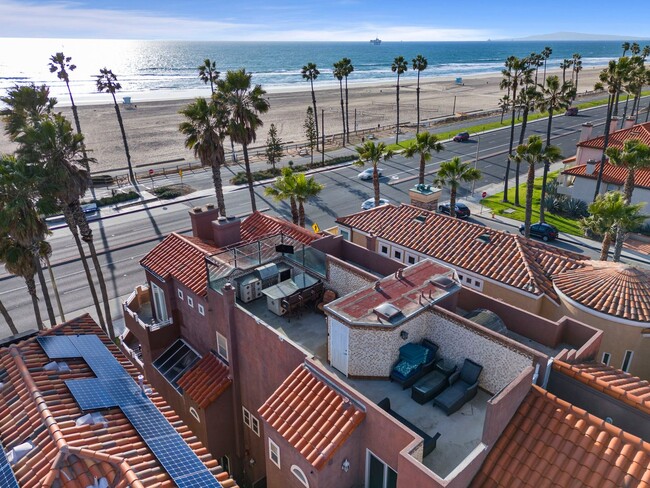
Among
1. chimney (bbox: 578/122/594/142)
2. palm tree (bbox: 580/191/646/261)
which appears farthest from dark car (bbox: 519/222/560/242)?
chimney (bbox: 578/122/594/142)

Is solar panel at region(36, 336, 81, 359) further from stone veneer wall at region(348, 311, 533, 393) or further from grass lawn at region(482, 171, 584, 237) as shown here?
grass lawn at region(482, 171, 584, 237)

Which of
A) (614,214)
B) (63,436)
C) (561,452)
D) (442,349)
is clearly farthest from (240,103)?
(561,452)

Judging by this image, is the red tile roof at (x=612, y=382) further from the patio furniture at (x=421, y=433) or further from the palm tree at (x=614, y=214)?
the palm tree at (x=614, y=214)

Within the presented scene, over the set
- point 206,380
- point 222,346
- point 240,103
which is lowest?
point 206,380

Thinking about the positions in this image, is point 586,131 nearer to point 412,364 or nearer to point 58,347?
point 412,364

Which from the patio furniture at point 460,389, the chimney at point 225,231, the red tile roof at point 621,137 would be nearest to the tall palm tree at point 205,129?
the chimney at point 225,231

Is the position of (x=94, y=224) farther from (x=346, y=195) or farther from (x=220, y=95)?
(x=346, y=195)

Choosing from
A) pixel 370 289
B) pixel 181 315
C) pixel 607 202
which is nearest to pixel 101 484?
pixel 370 289
